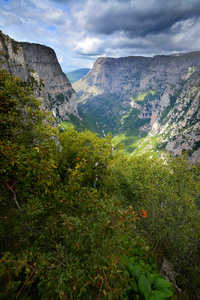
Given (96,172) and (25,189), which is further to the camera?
(96,172)

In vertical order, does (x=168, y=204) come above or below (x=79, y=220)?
below

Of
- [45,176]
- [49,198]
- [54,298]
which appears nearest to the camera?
[54,298]

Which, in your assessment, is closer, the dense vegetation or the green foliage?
the dense vegetation

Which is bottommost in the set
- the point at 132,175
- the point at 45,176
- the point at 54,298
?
the point at 132,175

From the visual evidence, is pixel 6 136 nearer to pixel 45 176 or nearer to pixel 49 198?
pixel 45 176

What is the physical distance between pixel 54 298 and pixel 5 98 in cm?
875

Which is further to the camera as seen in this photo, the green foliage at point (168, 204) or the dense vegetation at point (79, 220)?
the green foliage at point (168, 204)

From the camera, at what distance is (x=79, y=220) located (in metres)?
5.75

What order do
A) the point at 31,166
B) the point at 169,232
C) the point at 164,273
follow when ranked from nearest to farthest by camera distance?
the point at 31,166
the point at 164,273
the point at 169,232

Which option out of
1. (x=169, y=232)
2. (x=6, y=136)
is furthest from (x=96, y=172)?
(x=6, y=136)

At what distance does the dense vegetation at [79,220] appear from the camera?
15.7ft

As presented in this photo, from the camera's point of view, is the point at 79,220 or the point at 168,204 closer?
the point at 79,220

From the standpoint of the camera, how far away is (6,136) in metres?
7.04

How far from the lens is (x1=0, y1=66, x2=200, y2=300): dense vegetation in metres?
4.78
